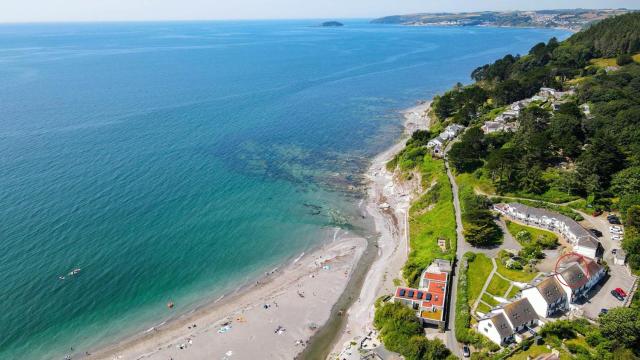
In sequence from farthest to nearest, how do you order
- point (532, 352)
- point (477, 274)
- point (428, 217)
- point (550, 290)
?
point (428, 217), point (477, 274), point (550, 290), point (532, 352)

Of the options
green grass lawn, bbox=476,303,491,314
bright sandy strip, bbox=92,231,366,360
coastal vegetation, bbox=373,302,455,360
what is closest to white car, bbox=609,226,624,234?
green grass lawn, bbox=476,303,491,314

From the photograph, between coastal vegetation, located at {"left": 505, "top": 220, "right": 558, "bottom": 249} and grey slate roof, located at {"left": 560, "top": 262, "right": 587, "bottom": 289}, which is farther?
coastal vegetation, located at {"left": 505, "top": 220, "right": 558, "bottom": 249}

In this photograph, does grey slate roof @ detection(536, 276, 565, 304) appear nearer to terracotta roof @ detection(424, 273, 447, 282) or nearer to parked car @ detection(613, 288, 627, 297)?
parked car @ detection(613, 288, 627, 297)

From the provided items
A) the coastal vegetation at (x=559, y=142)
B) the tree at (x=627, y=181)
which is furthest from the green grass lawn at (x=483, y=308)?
the tree at (x=627, y=181)

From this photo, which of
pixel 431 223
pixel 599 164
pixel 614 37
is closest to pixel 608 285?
pixel 599 164

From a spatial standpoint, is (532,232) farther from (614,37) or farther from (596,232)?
(614,37)

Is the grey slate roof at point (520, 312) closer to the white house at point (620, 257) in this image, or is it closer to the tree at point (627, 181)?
the white house at point (620, 257)
